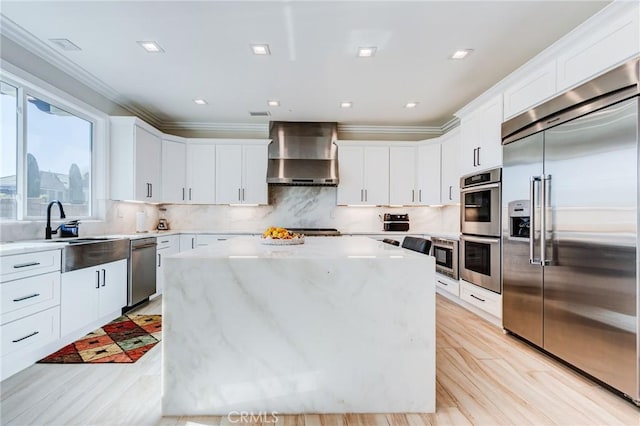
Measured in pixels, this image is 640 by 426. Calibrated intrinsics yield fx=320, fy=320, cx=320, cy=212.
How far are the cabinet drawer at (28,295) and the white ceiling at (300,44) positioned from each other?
201cm

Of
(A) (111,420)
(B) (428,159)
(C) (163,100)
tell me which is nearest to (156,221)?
(C) (163,100)

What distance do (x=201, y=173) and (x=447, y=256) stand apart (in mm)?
3845

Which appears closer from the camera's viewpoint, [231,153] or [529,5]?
[529,5]

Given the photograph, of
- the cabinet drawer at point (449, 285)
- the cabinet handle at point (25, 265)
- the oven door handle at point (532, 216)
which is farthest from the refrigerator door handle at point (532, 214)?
the cabinet handle at point (25, 265)

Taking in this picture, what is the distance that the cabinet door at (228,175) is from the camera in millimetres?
5105

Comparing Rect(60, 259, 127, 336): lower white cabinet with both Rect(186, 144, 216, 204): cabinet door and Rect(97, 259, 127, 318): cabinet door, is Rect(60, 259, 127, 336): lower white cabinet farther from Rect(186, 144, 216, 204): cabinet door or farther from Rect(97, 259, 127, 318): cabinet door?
Rect(186, 144, 216, 204): cabinet door

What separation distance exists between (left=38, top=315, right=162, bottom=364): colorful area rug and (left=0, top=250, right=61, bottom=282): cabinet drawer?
68 cm

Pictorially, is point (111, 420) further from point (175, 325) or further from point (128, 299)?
point (128, 299)

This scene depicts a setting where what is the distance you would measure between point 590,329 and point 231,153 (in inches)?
186

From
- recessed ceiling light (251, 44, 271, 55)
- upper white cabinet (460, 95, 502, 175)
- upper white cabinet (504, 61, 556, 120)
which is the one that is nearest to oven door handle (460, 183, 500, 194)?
upper white cabinet (460, 95, 502, 175)

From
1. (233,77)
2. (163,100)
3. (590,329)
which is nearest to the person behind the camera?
(590,329)

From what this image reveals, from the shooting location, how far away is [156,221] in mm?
5215

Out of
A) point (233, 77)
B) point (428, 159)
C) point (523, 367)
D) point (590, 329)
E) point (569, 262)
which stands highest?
point (233, 77)

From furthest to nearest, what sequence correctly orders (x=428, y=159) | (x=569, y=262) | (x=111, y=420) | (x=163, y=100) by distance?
(x=428, y=159), (x=163, y=100), (x=569, y=262), (x=111, y=420)
